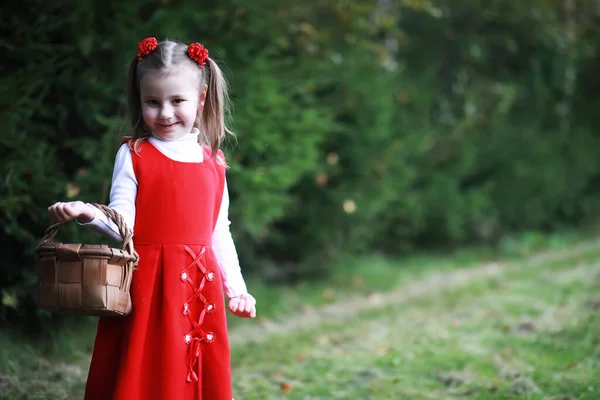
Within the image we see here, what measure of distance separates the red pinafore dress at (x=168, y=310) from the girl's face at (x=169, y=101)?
0.33 ft

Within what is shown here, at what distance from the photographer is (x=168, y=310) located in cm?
244

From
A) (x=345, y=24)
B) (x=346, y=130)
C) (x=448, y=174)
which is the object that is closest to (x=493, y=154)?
(x=448, y=174)

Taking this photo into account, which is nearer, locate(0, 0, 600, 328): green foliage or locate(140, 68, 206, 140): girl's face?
locate(140, 68, 206, 140): girl's face

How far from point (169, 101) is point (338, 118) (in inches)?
193

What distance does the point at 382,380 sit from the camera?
404 centimetres

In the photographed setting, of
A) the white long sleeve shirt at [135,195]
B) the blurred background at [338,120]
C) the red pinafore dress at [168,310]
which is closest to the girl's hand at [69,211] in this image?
the white long sleeve shirt at [135,195]

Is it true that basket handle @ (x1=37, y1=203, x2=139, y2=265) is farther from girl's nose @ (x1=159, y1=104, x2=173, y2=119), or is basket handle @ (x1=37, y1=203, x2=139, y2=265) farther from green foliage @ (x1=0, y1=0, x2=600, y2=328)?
green foliage @ (x1=0, y1=0, x2=600, y2=328)

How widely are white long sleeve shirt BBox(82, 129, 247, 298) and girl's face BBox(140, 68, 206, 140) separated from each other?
52 mm

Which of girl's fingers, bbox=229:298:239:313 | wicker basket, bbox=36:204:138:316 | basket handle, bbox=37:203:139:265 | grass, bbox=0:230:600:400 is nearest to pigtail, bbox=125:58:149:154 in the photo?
basket handle, bbox=37:203:139:265

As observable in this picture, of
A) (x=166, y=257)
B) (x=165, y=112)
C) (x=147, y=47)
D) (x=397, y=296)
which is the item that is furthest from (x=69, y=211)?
(x=397, y=296)

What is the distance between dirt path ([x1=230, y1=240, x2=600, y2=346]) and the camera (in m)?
5.50

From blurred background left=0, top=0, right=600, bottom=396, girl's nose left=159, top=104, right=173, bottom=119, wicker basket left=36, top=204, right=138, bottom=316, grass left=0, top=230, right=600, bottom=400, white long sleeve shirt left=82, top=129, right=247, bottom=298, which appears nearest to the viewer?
wicker basket left=36, top=204, right=138, bottom=316

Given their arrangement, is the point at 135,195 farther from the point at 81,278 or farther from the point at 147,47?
the point at 147,47

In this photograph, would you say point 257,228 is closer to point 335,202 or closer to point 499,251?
point 335,202
